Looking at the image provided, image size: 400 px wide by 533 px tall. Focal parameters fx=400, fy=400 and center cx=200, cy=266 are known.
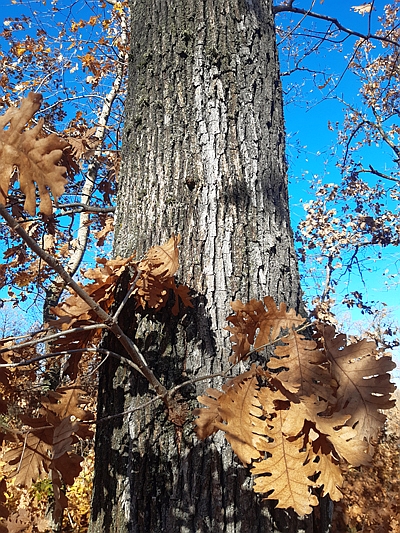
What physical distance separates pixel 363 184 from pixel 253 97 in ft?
32.1

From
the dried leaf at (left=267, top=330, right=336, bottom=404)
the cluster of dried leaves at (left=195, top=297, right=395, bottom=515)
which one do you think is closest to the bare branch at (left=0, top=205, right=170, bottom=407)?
the cluster of dried leaves at (left=195, top=297, right=395, bottom=515)

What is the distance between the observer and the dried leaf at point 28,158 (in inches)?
27.6

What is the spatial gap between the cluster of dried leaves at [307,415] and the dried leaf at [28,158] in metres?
0.53

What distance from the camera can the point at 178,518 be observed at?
1021 mm

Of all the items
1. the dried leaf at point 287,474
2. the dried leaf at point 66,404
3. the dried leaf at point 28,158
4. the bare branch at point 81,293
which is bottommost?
the dried leaf at point 287,474

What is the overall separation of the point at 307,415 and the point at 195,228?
71 centimetres

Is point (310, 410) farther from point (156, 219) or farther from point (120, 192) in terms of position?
point (120, 192)

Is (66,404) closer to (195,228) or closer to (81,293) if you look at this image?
(81,293)

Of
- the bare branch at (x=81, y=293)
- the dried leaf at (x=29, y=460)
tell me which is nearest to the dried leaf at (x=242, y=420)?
the bare branch at (x=81, y=293)

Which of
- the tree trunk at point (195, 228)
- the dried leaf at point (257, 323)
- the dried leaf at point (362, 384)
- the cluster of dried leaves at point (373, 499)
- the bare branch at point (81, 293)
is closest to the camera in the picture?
the bare branch at point (81, 293)

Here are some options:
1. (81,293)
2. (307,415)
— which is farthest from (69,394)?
(307,415)

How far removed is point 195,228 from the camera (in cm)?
129

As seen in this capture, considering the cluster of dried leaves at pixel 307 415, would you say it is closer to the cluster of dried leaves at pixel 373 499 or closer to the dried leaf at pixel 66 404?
the dried leaf at pixel 66 404

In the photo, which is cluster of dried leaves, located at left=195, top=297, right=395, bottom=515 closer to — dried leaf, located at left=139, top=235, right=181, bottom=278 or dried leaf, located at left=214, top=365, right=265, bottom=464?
dried leaf, located at left=214, top=365, right=265, bottom=464
